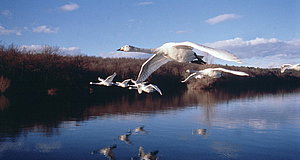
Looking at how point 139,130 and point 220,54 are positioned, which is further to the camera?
point 139,130

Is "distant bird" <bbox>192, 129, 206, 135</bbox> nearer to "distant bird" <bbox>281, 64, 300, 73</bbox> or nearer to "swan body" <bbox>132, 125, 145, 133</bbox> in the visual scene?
"swan body" <bbox>132, 125, 145, 133</bbox>

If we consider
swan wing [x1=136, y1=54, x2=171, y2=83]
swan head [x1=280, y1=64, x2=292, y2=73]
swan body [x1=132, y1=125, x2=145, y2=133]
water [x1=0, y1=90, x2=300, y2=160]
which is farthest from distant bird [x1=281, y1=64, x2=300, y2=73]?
swan wing [x1=136, y1=54, x2=171, y2=83]

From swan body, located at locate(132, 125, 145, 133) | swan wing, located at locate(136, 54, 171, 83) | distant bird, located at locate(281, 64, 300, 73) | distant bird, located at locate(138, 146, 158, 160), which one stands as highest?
distant bird, located at locate(281, 64, 300, 73)

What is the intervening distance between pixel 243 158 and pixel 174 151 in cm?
371

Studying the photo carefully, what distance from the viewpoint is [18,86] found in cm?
5575

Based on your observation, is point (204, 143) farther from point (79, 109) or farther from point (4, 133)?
point (79, 109)

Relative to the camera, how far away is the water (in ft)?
63.8

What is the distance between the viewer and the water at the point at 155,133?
19438mm

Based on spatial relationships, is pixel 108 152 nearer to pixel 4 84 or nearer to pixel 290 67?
pixel 290 67

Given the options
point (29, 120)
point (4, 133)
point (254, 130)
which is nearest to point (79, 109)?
point (29, 120)

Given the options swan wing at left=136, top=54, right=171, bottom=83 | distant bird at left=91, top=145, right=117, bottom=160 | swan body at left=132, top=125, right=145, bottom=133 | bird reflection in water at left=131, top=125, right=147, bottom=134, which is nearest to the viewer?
swan wing at left=136, top=54, right=171, bottom=83

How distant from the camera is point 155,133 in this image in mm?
24797

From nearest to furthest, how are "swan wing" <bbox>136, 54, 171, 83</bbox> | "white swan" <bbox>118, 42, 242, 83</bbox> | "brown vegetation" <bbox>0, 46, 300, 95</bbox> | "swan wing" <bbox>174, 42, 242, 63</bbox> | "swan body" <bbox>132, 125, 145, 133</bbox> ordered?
"swan wing" <bbox>174, 42, 242, 63</bbox> < "white swan" <bbox>118, 42, 242, 83</bbox> < "swan wing" <bbox>136, 54, 171, 83</bbox> < "swan body" <bbox>132, 125, 145, 133</bbox> < "brown vegetation" <bbox>0, 46, 300, 95</bbox>

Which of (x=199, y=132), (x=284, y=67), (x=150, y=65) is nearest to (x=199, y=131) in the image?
(x=199, y=132)
